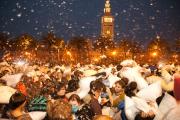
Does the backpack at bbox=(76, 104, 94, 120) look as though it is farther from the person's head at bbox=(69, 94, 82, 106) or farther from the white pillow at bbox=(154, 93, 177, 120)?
the white pillow at bbox=(154, 93, 177, 120)

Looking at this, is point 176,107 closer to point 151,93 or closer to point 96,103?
point 151,93

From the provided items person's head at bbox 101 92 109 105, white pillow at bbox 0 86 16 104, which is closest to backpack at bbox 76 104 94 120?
white pillow at bbox 0 86 16 104

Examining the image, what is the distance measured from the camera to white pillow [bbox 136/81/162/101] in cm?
A: 660

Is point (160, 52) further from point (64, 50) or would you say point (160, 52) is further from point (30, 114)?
point (30, 114)

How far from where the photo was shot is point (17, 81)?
33.0 ft

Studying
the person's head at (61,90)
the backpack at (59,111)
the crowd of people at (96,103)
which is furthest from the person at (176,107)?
the person's head at (61,90)

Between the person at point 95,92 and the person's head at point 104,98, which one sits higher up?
the person at point 95,92

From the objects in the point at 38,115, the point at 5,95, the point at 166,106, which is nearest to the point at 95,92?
the point at 5,95

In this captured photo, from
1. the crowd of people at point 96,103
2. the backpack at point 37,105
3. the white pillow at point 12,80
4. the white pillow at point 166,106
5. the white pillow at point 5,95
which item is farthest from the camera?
the white pillow at point 12,80

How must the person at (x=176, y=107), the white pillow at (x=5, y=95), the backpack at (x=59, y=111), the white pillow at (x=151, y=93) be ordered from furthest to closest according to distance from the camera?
the white pillow at (x=5, y=95)
the white pillow at (x=151, y=93)
the backpack at (x=59, y=111)
the person at (x=176, y=107)

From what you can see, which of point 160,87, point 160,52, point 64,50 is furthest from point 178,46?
point 160,87

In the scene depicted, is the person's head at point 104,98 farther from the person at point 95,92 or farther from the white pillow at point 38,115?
the white pillow at point 38,115

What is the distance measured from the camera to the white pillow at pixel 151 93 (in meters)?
6.60

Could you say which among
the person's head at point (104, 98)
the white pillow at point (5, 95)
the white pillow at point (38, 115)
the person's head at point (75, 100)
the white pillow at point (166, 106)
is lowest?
the person's head at point (104, 98)
